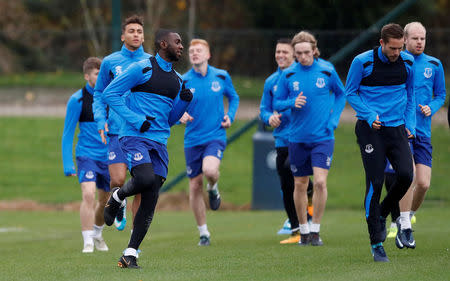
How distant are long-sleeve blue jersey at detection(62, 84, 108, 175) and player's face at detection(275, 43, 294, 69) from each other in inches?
101

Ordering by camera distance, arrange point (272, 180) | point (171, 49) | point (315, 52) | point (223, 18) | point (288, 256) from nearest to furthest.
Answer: point (171, 49) < point (288, 256) < point (315, 52) < point (272, 180) < point (223, 18)

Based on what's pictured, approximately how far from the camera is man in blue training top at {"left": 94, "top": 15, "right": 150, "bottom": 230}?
9.59m

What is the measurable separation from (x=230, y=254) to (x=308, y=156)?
1.71 meters

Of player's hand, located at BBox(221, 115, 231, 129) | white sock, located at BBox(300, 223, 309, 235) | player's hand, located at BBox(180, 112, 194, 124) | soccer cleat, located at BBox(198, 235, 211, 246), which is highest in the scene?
player's hand, located at BBox(180, 112, 194, 124)

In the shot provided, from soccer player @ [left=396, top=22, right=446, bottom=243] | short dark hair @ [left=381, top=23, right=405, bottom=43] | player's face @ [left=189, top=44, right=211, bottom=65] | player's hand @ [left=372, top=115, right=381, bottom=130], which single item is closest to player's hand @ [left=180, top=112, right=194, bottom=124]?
player's face @ [left=189, top=44, right=211, bottom=65]

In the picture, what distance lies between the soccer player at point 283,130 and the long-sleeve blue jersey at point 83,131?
218cm

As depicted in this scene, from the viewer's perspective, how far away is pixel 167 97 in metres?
8.12

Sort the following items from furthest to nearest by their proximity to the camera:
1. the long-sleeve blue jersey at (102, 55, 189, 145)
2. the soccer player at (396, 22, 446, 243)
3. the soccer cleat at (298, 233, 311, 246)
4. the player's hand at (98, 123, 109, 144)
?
the soccer cleat at (298, 233, 311, 246)
the soccer player at (396, 22, 446, 243)
the player's hand at (98, 123, 109, 144)
the long-sleeve blue jersey at (102, 55, 189, 145)

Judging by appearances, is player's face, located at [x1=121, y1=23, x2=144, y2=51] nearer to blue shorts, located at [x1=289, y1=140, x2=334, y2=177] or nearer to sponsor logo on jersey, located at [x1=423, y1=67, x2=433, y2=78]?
blue shorts, located at [x1=289, y1=140, x2=334, y2=177]

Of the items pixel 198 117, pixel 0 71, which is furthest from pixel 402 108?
pixel 0 71

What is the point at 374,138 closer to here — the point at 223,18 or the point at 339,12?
the point at 339,12

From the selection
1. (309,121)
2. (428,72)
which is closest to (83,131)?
(309,121)

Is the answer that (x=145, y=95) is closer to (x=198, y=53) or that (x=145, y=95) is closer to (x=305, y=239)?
(x=198, y=53)

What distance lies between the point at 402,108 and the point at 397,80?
0.29 meters
